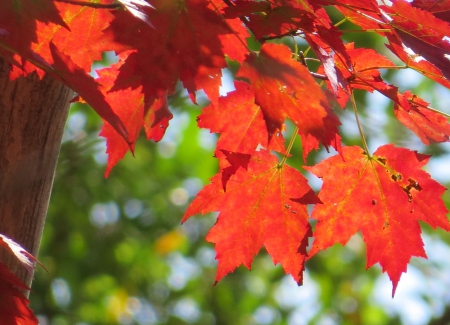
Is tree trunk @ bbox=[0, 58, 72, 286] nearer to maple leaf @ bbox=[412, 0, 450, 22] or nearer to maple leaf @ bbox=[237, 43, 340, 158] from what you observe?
maple leaf @ bbox=[237, 43, 340, 158]

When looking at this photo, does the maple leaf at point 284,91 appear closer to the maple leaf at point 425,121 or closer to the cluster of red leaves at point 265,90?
the cluster of red leaves at point 265,90

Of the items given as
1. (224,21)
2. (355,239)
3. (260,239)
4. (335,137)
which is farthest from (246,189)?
(355,239)

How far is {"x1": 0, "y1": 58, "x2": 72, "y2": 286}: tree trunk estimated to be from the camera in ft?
2.53

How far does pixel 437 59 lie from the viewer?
640mm

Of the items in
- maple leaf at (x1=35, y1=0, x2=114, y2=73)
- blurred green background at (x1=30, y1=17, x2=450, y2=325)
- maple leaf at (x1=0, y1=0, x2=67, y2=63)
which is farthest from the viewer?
blurred green background at (x1=30, y1=17, x2=450, y2=325)

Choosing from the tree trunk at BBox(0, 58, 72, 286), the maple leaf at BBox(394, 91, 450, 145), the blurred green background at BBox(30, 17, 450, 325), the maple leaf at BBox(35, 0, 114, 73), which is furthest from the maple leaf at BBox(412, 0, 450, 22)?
the blurred green background at BBox(30, 17, 450, 325)

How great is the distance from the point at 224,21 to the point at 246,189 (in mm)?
290

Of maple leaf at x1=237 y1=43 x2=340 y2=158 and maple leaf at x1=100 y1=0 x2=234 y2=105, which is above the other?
maple leaf at x1=100 y1=0 x2=234 y2=105

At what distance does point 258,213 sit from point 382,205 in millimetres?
179

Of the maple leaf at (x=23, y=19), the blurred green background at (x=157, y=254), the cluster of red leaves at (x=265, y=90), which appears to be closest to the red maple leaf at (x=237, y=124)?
the cluster of red leaves at (x=265, y=90)

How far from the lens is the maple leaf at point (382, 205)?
804 mm

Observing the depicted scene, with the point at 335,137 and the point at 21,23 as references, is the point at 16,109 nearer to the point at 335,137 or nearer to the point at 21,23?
the point at 21,23

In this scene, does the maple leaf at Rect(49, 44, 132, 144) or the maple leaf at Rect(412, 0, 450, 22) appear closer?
the maple leaf at Rect(49, 44, 132, 144)

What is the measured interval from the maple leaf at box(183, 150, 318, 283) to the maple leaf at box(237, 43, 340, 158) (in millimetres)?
182
